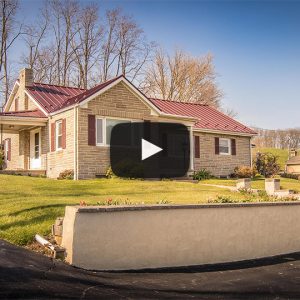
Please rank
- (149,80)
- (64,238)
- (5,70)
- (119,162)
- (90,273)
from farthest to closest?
(149,80) < (5,70) < (119,162) < (64,238) < (90,273)

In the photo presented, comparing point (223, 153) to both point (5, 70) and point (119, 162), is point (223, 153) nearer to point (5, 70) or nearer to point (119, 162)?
point (119, 162)

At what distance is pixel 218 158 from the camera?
28.4 m

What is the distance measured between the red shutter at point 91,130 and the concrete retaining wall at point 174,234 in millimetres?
11644

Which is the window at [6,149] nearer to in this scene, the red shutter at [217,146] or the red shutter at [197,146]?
the red shutter at [197,146]

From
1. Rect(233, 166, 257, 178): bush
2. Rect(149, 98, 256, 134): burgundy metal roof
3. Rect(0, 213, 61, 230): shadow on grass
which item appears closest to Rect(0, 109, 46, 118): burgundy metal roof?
Rect(149, 98, 256, 134): burgundy metal roof

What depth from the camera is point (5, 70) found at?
1517 inches

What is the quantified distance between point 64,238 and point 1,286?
2228 millimetres

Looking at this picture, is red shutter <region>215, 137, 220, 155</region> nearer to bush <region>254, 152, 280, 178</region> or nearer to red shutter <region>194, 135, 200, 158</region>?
red shutter <region>194, 135, 200, 158</region>

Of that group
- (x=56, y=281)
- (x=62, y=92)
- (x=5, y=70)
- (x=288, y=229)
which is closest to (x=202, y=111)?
(x=62, y=92)

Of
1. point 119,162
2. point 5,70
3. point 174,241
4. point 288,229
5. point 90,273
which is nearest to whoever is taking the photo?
point 90,273

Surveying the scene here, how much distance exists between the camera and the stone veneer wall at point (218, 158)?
2762cm

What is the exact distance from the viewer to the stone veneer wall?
27.6m
